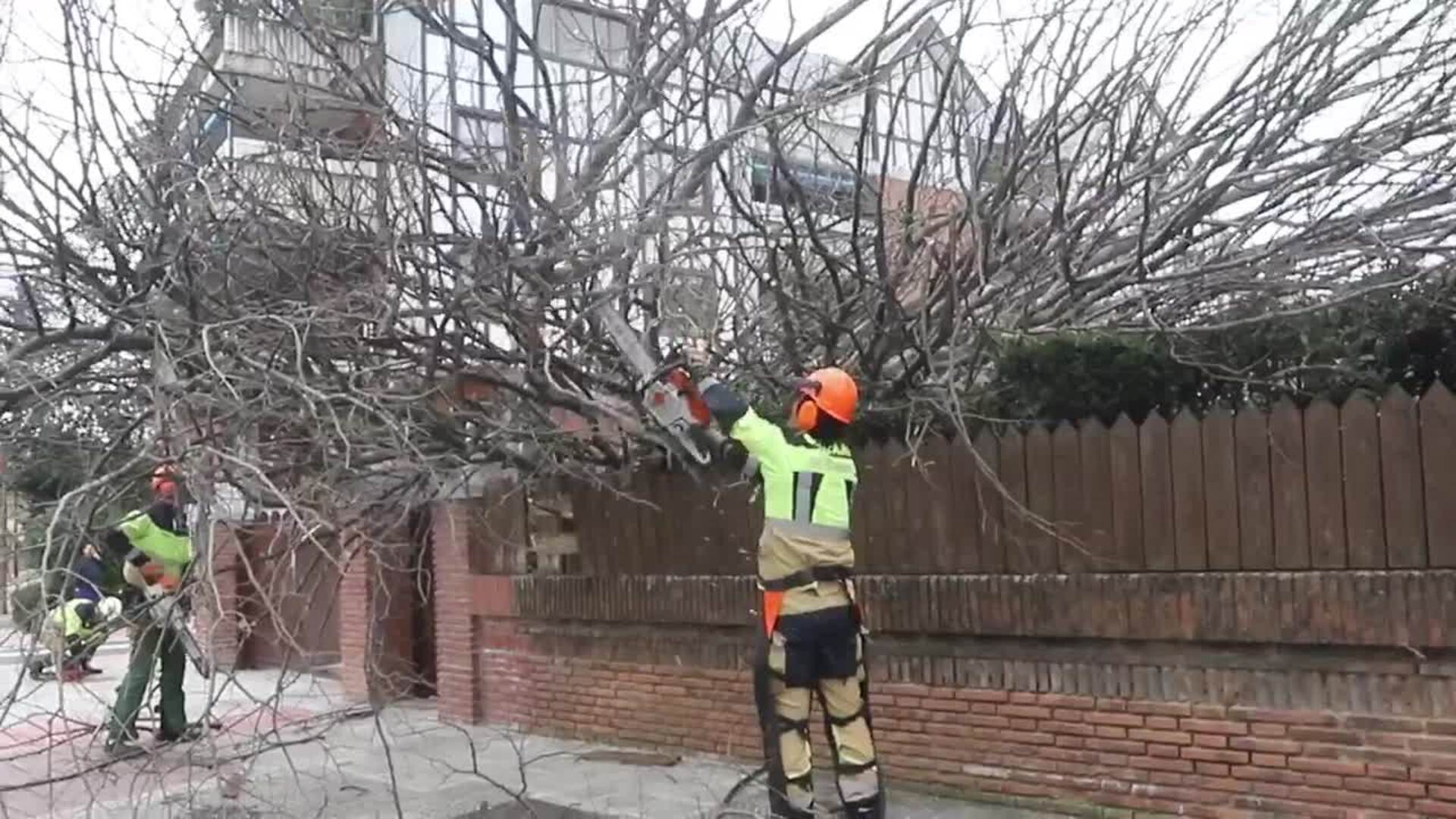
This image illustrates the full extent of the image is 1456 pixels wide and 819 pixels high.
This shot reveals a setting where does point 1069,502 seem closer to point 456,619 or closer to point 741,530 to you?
point 741,530

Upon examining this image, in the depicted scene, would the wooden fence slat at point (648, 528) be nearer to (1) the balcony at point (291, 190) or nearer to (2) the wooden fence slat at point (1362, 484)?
(1) the balcony at point (291, 190)

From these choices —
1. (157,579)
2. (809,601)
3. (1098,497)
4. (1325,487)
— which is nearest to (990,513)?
(1098,497)

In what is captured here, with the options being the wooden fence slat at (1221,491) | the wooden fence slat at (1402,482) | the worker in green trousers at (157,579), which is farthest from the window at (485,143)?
the wooden fence slat at (1402,482)

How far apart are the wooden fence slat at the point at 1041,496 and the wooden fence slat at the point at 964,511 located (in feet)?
0.92

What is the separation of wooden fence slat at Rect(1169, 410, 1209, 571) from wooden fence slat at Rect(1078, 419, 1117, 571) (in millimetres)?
317

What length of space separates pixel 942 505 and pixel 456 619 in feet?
14.4

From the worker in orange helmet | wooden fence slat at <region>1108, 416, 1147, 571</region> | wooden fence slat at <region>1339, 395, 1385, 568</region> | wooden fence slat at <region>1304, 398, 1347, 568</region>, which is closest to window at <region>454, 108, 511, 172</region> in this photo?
the worker in orange helmet

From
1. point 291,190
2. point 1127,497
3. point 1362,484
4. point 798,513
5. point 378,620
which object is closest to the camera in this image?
point 1362,484

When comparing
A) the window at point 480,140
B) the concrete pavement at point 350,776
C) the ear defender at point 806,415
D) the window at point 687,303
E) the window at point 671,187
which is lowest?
the concrete pavement at point 350,776

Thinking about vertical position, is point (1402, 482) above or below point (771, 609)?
above

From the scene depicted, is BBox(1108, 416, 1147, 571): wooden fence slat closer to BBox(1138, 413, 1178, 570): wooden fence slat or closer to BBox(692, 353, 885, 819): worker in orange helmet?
BBox(1138, 413, 1178, 570): wooden fence slat

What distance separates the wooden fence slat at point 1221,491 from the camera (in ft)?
19.4

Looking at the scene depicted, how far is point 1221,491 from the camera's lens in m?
5.94

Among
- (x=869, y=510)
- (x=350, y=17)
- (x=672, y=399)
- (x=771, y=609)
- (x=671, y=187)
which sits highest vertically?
(x=350, y=17)
